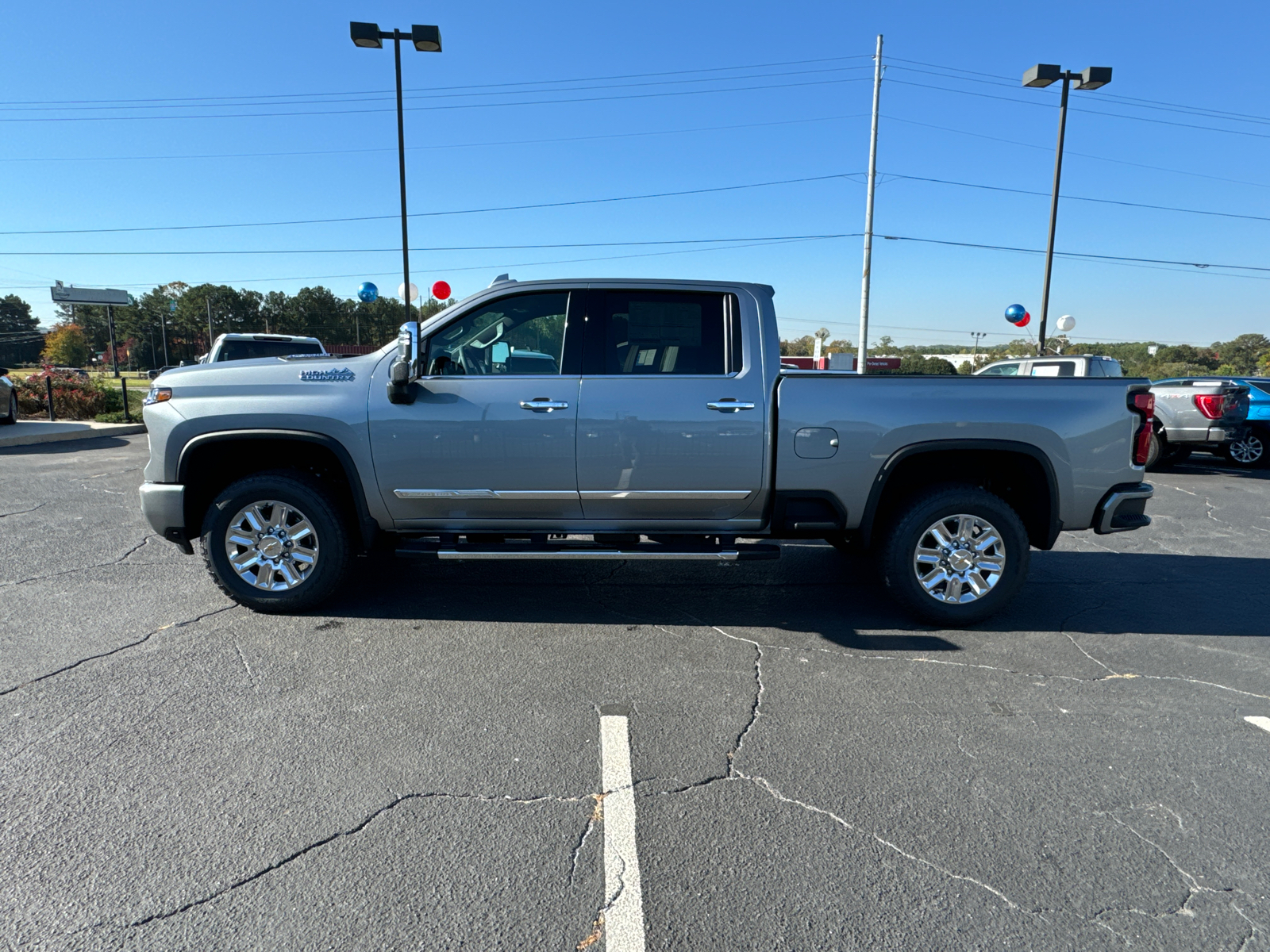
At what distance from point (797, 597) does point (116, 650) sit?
4.14m

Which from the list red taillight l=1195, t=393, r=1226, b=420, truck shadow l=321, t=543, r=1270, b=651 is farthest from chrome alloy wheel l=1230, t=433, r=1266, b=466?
truck shadow l=321, t=543, r=1270, b=651

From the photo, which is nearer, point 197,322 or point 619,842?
point 619,842

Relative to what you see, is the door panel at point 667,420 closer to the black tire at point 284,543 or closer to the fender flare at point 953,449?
the fender flare at point 953,449

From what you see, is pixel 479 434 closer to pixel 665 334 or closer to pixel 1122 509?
pixel 665 334

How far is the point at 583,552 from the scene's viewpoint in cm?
453

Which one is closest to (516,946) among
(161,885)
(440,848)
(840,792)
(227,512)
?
(440,848)

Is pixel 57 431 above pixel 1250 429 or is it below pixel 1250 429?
below

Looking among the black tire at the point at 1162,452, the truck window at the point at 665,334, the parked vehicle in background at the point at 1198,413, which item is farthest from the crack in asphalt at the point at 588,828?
the black tire at the point at 1162,452

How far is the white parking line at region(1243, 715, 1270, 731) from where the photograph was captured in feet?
11.4

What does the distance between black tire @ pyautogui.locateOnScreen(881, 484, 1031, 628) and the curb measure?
12673mm

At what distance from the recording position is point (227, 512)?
4.58 m

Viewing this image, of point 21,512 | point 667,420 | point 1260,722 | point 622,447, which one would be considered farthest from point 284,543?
point 1260,722

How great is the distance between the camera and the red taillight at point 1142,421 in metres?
4.54

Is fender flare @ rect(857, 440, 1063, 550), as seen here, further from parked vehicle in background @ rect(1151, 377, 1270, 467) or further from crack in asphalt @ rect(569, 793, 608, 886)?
parked vehicle in background @ rect(1151, 377, 1270, 467)
